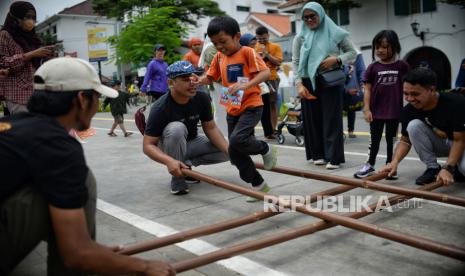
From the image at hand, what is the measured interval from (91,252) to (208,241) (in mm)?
1437

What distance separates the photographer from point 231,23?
410 cm

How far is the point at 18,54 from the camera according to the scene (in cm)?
427

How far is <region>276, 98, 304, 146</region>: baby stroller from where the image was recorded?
7602 mm

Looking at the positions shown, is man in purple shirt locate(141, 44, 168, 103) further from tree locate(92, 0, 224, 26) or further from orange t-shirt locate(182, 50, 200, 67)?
tree locate(92, 0, 224, 26)

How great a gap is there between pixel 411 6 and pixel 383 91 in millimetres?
19507

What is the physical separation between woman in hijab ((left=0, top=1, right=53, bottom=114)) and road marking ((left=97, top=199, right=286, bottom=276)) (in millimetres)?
1207

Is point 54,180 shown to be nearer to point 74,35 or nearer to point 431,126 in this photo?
point 431,126

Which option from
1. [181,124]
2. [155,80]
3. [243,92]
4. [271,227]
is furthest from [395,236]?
[155,80]

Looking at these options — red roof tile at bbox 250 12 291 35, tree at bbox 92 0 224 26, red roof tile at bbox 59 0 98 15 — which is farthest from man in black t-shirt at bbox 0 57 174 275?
red roof tile at bbox 59 0 98 15

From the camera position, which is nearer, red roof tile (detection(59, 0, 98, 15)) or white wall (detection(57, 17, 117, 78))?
white wall (detection(57, 17, 117, 78))

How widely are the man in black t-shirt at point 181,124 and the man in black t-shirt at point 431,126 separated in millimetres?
1685

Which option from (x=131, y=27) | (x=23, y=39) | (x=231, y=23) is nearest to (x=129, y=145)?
(x=23, y=39)

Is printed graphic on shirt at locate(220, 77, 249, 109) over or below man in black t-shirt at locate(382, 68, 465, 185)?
over

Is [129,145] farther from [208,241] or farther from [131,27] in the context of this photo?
[131,27]
